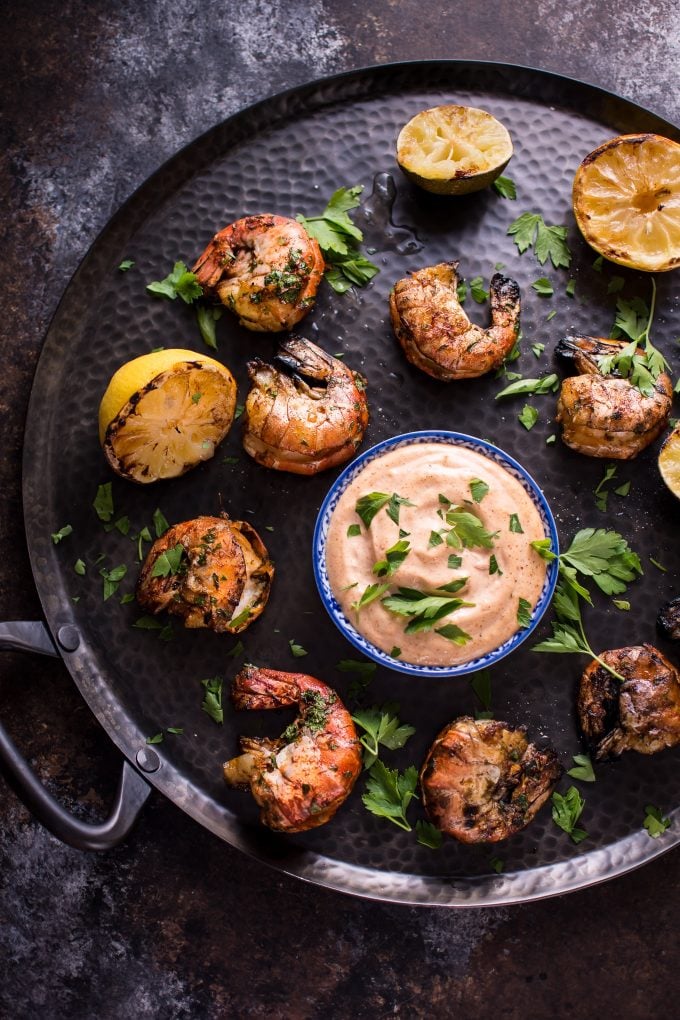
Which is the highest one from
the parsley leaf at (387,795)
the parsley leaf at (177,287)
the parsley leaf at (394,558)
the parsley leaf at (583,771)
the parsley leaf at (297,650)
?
the parsley leaf at (177,287)

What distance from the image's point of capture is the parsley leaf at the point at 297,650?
12.2 feet

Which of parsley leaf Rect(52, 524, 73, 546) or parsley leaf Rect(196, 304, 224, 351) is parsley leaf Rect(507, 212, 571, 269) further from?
parsley leaf Rect(52, 524, 73, 546)

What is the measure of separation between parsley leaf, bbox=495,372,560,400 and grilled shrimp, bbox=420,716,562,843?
135cm

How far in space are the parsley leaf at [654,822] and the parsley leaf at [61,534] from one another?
8.63ft

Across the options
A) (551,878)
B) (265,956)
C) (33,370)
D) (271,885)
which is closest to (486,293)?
(33,370)

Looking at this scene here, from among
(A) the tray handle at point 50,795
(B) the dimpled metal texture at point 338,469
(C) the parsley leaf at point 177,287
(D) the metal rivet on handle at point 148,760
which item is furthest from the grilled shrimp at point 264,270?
(D) the metal rivet on handle at point 148,760

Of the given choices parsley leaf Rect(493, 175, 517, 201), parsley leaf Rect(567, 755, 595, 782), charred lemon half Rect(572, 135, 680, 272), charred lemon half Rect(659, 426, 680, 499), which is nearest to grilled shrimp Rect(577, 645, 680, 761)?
parsley leaf Rect(567, 755, 595, 782)

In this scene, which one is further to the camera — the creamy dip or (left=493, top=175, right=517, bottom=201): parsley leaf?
(left=493, top=175, right=517, bottom=201): parsley leaf

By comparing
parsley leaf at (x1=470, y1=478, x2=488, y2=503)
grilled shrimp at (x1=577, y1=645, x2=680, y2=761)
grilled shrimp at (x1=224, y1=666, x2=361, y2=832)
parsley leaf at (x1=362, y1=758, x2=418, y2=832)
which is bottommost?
parsley leaf at (x1=362, y1=758, x2=418, y2=832)

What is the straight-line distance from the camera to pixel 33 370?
157 inches

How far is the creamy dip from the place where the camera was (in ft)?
11.2

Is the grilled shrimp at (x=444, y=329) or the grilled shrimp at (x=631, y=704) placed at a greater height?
the grilled shrimp at (x=444, y=329)

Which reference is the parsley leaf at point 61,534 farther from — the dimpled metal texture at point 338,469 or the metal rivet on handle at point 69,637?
the metal rivet on handle at point 69,637

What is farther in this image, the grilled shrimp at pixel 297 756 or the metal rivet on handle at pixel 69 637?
the metal rivet on handle at pixel 69 637
